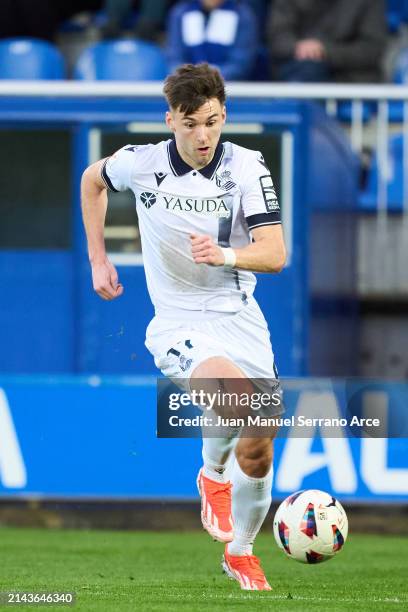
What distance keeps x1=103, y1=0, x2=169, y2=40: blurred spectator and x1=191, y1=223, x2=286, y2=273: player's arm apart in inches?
250

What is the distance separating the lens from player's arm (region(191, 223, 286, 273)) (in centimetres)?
566

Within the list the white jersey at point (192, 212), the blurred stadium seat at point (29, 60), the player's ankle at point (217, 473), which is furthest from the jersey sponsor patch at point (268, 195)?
the blurred stadium seat at point (29, 60)

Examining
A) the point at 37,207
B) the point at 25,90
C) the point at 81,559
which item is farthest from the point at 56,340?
the point at 81,559

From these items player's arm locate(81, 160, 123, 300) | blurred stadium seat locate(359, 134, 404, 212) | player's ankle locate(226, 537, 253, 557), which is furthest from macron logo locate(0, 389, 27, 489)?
blurred stadium seat locate(359, 134, 404, 212)

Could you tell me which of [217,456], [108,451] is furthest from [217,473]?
[108,451]

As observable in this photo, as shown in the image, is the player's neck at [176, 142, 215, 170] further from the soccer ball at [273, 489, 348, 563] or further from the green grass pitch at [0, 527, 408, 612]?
the green grass pitch at [0, 527, 408, 612]

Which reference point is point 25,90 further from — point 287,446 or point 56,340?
point 287,446

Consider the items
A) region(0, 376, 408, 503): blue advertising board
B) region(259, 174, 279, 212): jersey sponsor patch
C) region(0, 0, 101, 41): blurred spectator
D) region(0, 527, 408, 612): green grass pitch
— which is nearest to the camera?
region(0, 527, 408, 612): green grass pitch

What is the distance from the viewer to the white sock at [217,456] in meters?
6.31

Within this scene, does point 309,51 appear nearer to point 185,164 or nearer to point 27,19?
point 27,19

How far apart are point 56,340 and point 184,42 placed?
104 inches

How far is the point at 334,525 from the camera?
20.5 ft

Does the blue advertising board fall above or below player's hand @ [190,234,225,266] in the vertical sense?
below

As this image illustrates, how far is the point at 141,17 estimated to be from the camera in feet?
40.0
